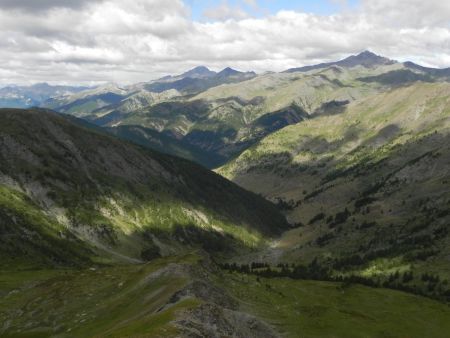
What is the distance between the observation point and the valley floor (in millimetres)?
66562

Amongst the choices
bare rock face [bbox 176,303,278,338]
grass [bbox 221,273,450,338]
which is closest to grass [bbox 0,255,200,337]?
bare rock face [bbox 176,303,278,338]

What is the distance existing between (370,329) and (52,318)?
66.5 m

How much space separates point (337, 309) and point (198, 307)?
7505 cm

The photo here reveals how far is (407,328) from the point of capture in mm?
120938

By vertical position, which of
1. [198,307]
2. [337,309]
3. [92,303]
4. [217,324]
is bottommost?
[337,309]

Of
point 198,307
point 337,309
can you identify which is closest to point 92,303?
point 198,307

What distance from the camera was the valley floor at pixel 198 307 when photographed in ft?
218

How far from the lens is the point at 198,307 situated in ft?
213

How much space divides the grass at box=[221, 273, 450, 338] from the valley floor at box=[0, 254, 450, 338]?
25 cm

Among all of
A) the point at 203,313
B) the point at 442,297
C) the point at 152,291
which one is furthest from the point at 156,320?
the point at 442,297

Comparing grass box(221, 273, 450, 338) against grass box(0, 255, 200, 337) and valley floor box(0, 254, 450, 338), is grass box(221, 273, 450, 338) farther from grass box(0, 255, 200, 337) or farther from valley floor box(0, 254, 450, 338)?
grass box(0, 255, 200, 337)

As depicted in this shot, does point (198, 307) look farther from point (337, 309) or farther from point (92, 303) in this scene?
point (337, 309)

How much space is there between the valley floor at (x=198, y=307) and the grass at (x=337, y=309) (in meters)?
0.25

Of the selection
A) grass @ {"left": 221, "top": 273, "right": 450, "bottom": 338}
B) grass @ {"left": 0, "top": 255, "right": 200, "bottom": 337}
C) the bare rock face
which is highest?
the bare rock face
